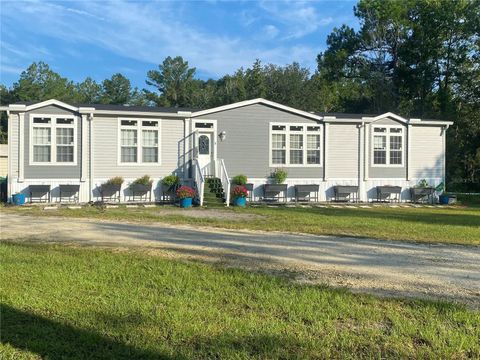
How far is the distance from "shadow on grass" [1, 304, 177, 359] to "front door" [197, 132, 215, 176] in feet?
50.2

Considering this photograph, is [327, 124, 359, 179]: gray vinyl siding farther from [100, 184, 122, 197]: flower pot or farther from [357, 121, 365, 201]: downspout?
[100, 184, 122, 197]: flower pot

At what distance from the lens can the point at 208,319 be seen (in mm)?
4164

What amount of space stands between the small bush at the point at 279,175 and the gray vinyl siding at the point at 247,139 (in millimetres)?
281

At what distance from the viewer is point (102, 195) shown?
18203mm

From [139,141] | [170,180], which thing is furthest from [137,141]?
[170,180]

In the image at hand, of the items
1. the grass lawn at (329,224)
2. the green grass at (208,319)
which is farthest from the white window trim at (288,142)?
the green grass at (208,319)

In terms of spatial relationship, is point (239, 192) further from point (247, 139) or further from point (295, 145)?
point (295, 145)

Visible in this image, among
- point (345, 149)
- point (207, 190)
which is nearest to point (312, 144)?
point (345, 149)

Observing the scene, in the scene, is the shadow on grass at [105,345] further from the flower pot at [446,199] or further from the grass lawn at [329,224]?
the flower pot at [446,199]

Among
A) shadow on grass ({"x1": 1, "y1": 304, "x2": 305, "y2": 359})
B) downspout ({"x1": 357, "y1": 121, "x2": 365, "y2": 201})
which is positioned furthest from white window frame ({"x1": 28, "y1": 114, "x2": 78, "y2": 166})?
shadow on grass ({"x1": 1, "y1": 304, "x2": 305, "y2": 359})

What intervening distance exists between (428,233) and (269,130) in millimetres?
10486

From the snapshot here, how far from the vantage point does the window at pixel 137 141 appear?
18625 mm

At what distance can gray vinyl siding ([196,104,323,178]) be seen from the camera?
19609 millimetres

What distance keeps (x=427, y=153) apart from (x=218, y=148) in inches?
390
